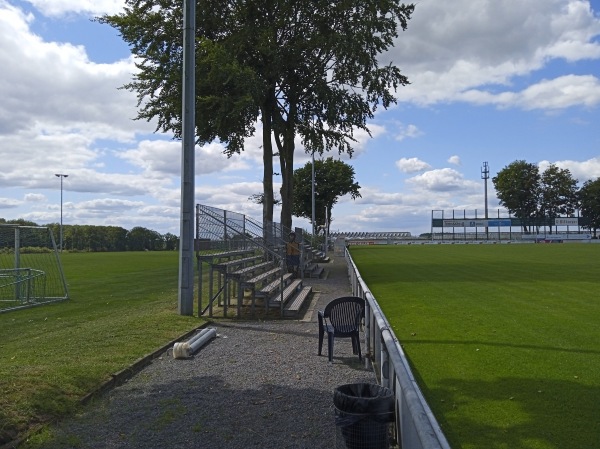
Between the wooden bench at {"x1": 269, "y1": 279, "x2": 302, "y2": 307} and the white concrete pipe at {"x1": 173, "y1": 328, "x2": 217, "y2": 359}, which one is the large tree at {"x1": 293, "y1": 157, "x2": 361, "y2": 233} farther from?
the white concrete pipe at {"x1": 173, "y1": 328, "x2": 217, "y2": 359}

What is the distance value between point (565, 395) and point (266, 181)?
2174 cm

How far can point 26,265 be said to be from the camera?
2045 centimetres

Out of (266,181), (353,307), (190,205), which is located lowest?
(353,307)

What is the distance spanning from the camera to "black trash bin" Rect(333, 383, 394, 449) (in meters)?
4.45

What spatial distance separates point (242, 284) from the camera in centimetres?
1332

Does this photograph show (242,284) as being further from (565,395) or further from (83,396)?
(565,395)

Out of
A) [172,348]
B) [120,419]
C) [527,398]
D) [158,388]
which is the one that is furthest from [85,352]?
[527,398]

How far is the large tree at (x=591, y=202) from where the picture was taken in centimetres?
10650

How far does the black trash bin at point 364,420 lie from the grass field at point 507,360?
1.12 m

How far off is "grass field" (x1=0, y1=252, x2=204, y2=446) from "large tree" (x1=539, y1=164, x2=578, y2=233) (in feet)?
337

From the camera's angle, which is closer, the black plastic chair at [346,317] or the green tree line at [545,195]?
the black plastic chair at [346,317]

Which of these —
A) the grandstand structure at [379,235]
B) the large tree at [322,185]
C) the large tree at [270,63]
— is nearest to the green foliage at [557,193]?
the grandstand structure at [379,235]

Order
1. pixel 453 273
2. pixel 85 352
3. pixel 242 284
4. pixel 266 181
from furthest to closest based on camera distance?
pixel 266 181 < pixel 453 273 < pixel 242 284 < pixel 85 352

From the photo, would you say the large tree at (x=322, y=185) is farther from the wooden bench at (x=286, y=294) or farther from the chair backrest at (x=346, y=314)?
the chair backrest at (x=346, y=314)
